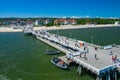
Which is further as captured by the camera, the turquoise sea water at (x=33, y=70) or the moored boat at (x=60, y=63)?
the moored boat at (x=60, y=63)

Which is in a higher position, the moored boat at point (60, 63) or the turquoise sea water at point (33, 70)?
the moored boat at point (60, 63)

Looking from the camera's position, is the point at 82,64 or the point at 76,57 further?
the point at 76,57

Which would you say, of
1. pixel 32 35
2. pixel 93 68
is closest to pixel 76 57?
pixel 93 68

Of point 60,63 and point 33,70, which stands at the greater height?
point 60,63

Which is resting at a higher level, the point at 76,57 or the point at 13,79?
the point at 76,57

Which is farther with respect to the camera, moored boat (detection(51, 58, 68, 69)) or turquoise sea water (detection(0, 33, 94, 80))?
moored boat (detection(51, 58, 68, 69))

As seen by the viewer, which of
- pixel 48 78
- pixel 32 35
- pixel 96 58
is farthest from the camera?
pixel 32 35

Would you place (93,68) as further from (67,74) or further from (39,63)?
(39,63)

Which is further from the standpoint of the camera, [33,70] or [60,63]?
[33,70]

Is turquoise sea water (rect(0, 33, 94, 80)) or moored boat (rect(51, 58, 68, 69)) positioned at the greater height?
moored boat (rect(51, 58, 68, 69))

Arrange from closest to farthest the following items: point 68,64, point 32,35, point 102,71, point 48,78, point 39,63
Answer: point 102,71 → point 48,78 → point 68,64 → point 39,63 → point 32,35
